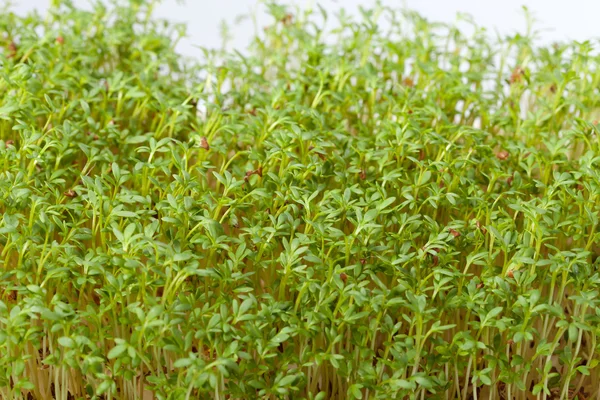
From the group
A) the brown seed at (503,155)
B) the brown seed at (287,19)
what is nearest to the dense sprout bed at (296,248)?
the brown seed at (503,155)

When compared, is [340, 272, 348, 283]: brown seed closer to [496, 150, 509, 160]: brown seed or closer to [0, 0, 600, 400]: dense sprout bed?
[0, 0, 600, 400]: dense sprout bed

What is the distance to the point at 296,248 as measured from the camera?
133 centimetres

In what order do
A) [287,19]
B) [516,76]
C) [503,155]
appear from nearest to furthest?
[503,155]
[516,76]
[287,19]

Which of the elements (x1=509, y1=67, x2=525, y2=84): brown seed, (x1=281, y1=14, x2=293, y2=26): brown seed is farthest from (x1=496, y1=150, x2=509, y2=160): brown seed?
(x1=281, y1=14, x2=293, y2=26): brown seed

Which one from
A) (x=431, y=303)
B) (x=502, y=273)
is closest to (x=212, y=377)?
(x=431, y=303)

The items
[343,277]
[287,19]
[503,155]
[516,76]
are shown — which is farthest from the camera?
[287,19]

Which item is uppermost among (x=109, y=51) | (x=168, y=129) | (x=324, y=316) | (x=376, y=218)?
(x=109, y=51)

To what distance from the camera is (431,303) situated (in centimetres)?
135

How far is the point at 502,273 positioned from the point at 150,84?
1023 mm

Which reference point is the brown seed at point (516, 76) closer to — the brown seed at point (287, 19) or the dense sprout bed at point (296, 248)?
the dense sprout bed at point (296, 248)

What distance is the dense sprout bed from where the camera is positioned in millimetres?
1229

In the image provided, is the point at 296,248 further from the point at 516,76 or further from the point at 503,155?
the point at 516,76

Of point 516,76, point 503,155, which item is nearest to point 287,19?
point 516,76

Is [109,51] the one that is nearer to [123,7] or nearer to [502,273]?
[123,7]
